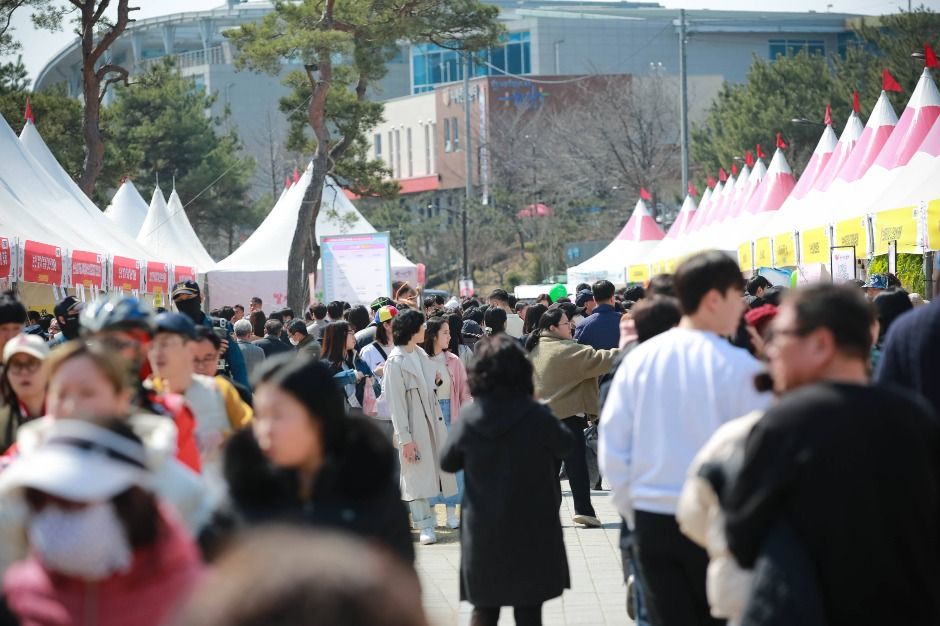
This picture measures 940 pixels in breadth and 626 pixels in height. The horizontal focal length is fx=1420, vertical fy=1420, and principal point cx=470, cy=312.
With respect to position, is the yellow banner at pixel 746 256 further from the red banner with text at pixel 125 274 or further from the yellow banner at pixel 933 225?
the red banner with text at pixel 125 274

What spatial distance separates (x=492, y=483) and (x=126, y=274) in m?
15.9

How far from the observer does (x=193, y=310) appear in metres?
8.28

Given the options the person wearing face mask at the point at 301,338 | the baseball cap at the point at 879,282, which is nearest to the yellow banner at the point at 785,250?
the baseball cap at the point at 879,282

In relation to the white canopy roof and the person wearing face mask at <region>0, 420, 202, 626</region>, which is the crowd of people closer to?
the person wearing face mask at <region>0, 420, 202, 626</region>

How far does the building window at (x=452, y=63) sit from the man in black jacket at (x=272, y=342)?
70395mm

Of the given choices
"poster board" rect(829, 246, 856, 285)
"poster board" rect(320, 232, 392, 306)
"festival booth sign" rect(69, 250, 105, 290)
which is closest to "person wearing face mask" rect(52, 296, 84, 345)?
"festival booth sign" rect(69, 250, 105, 290)

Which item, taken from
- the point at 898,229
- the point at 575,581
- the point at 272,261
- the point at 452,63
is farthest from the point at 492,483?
the point at 452,63

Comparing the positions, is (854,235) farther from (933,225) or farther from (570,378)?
(570,378)

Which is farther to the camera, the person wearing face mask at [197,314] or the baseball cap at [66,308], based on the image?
the baseball cap at [66,308]

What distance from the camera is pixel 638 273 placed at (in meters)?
34.3

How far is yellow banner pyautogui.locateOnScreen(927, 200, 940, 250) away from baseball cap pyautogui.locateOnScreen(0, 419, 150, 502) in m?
12.0

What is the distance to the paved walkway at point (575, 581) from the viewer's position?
316 inches

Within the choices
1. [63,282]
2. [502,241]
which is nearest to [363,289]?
[63,282]

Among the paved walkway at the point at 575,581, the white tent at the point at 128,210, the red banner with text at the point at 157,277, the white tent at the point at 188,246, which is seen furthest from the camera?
the white tent at the point at 128,210
